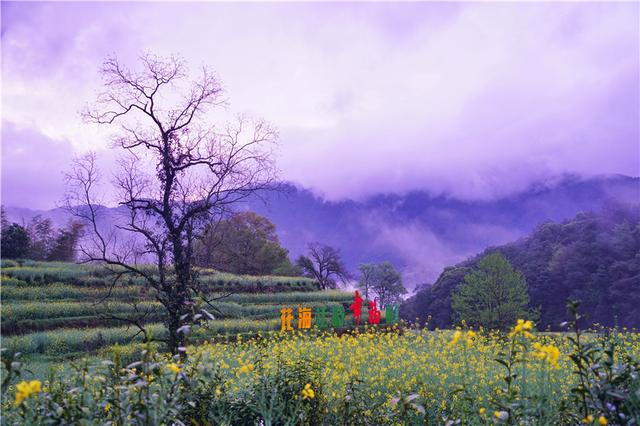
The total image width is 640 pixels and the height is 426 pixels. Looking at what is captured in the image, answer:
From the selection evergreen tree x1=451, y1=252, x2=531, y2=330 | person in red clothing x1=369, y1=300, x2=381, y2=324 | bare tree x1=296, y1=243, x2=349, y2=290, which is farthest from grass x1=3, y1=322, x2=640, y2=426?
bare tree x1=296, y1=243, x2=349, y2=290

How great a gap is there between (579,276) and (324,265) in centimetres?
1559

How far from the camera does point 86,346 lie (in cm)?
1326

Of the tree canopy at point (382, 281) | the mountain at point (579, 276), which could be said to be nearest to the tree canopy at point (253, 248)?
the mountain at point (579, 276)

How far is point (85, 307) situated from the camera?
1568 centimetres

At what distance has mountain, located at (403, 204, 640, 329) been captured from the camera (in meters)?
26.6

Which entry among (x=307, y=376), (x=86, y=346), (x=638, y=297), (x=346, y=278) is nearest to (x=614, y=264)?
(x=638, y=297)

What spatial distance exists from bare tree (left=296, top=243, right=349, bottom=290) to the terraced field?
10.5 metres

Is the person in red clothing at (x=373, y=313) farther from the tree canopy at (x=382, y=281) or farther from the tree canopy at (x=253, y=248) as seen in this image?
the tree canopy at (x=382, y=281)

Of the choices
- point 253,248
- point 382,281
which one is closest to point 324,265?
point 253,248

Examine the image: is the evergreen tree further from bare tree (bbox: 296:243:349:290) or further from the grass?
the grass

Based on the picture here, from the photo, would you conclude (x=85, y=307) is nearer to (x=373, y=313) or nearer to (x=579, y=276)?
(x=373, y=313)

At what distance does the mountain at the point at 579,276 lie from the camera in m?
26.6

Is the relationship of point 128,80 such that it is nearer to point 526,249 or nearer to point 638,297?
point 638,297

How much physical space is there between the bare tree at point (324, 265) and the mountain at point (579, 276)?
5405 mm
